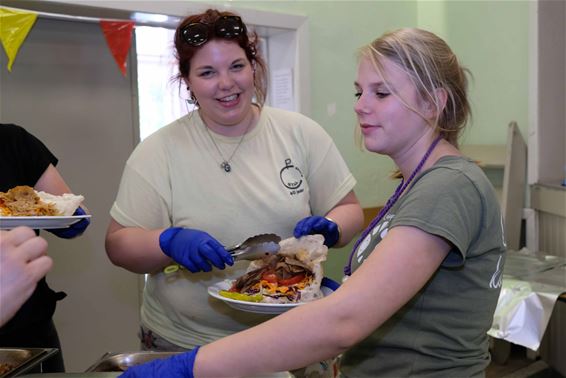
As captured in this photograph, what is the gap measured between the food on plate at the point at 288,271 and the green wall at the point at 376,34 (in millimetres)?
1903

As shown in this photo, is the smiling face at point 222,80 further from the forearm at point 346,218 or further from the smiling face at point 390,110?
the smiling face at point 390,110

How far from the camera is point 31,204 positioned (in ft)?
4.16

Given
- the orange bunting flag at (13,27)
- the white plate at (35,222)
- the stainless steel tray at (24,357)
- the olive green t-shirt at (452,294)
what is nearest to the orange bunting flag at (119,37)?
the orange bunting flag at (13,27)

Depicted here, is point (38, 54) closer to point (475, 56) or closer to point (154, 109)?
point (154, 109)

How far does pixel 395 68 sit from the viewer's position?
1.17 m

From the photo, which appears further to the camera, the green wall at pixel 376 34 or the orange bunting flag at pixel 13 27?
the green wall at pixel 376 34

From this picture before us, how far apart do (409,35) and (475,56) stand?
2.80 meters

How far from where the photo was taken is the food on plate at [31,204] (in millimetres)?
1238

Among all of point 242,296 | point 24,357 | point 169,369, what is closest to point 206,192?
point 242,296

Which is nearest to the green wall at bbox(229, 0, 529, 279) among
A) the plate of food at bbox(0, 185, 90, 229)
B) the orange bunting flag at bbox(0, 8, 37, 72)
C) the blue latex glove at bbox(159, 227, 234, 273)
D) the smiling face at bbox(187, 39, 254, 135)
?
the orange bunting flag at bbox(0, 8, 37, 72)

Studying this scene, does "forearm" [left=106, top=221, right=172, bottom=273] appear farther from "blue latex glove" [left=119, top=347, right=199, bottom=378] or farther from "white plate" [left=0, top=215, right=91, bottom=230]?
"blue latex glove" [left=119, top=347, right=199, bottom=378]

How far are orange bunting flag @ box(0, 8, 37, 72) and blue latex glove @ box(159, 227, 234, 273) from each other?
4.65 feet

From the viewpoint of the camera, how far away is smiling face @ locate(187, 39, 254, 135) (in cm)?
165

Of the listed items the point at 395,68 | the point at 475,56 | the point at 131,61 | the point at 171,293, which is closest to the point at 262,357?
the point at 395,68
